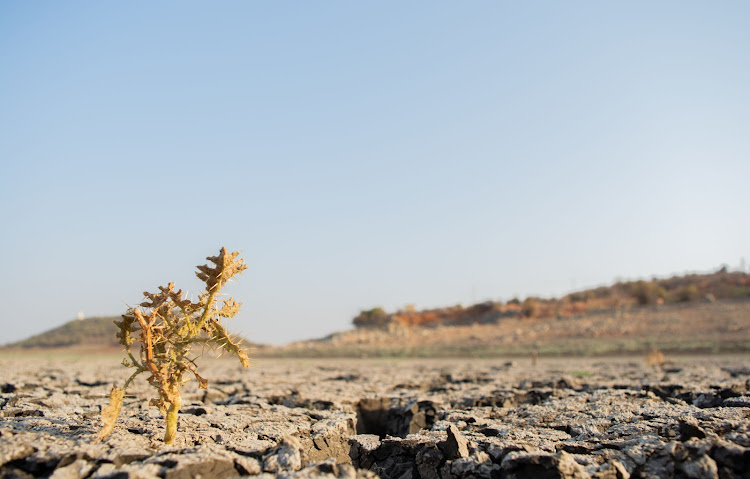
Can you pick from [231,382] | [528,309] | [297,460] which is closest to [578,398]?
[297,460]

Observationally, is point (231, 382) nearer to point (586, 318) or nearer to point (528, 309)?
point (586, 318)

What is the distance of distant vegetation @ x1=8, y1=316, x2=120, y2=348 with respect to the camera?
46344 millimetres

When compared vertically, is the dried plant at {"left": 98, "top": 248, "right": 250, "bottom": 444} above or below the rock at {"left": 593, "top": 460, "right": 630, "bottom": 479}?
above

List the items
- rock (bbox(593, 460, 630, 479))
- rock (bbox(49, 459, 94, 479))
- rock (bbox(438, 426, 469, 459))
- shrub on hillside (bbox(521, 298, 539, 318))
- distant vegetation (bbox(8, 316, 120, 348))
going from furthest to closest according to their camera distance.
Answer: distant vegetation (bbox(8, 316, 120, 348)) < shrub on hillside (bbox(521, 298, 539, 318)) < rock (bbox(438, 426, 469, 459)) < rock (bbox(593, 460, 630, 479)) < rock (bbox(49, 459, 94, 479))

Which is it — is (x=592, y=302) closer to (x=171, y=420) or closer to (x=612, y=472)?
(x=612, y=472)

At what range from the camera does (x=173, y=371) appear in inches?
136

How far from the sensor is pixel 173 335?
3.58 metres

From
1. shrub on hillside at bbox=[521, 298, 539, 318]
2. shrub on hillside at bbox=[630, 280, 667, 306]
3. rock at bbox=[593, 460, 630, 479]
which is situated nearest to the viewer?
rock at bbox=[593, 460, 630, 479]

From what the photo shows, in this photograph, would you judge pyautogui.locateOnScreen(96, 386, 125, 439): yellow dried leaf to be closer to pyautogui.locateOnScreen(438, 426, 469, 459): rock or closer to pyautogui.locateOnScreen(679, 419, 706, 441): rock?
pyautogui.locateOnScreen(438, 426, 469, 459): rock

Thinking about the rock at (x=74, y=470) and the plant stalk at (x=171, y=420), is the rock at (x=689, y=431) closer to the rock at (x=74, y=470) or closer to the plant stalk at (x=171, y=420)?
the plant stalk at (x=171, y=420)

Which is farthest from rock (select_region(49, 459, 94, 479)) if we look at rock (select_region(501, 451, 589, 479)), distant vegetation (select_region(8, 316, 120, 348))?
distant vegetation (select_region(8, 316, 120, 348))

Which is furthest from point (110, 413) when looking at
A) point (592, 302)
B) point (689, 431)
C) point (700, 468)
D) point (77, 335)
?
point (77, 335)

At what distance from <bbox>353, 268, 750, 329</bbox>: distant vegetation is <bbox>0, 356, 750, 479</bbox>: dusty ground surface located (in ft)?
93.4

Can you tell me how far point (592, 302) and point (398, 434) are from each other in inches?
1419
